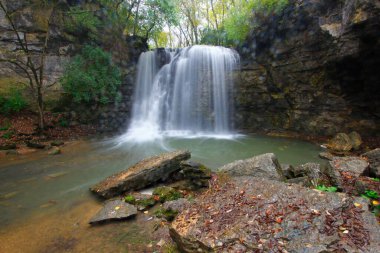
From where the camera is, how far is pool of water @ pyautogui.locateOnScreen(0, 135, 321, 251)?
4.75m

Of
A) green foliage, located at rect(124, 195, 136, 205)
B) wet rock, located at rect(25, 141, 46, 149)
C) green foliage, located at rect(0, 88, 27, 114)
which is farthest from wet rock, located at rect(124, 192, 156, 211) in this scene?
green foliage, located at rect(0, 88, 27, 114)

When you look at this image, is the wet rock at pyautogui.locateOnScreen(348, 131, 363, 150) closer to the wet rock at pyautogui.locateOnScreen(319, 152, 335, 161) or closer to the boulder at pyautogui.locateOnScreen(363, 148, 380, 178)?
the wet rock at pyautogui.locateOnScreen(319, 152, 335, 161)

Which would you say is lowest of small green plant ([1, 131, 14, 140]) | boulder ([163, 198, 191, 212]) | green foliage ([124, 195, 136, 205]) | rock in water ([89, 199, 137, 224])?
rock in water ([89, 199, 137, 224])

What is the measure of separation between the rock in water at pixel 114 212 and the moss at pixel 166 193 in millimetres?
595

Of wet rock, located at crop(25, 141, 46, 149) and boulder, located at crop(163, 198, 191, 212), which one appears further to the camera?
wet rock, located at crop(25, 141, 46, 149)

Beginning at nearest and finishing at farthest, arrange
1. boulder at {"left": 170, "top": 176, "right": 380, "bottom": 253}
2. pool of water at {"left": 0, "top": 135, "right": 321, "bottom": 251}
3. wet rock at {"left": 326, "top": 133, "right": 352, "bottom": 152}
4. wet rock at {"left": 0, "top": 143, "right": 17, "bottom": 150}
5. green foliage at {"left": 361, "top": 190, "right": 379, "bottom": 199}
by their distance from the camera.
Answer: boulder at {"left": 170, "top": 176, "right": 380, "bottom": 253} < green foliage at {"left": 361, "top": 190, "right": 379, "bottom": 199} < pool of water at {"left": 0, "top": 135, "right": 321, "bottom": 251} < wet rock at {"left": 326, "top": 133, "right": 352, "bottom": 152} < wet rock at {"left": 0, "top": 143, "right": 17, "bottom": 150}

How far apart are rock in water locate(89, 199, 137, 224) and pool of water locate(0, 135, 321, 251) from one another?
19.3 inches

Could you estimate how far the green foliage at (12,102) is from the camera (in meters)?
10.8

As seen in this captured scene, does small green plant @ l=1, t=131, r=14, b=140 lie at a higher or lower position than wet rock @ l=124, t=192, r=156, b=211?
higher

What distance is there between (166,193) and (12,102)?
33.8 feet

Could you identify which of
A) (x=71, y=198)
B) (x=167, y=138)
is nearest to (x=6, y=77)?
(x=167, y=138)

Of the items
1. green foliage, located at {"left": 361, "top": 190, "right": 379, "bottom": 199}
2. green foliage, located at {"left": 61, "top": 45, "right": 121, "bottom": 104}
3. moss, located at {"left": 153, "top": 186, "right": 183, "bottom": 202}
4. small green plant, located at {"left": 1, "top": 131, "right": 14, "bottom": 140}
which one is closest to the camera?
green foliage, located at {"left": 361, "top": 190, "right": 379, "bottom": 199}

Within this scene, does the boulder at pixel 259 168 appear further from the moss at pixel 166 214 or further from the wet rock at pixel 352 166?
the moss at pixel 166 214

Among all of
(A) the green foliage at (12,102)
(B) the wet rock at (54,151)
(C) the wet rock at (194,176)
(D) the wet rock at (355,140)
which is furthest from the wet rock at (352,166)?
(A) the green foliage at (12,102)
